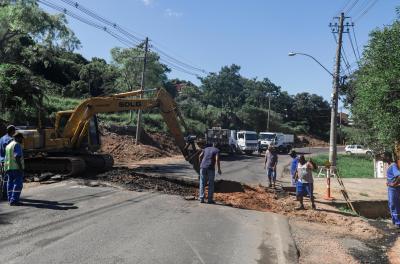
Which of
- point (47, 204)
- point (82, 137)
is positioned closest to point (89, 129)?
point (82, 137)

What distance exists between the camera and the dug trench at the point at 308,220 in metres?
9.72

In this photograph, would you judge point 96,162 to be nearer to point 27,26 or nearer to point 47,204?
point 47,204

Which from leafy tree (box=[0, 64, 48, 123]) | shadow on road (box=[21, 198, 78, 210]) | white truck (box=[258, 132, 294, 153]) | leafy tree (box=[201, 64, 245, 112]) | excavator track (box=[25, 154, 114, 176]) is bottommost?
shadow on road (box=[21, 198, 78, 210])

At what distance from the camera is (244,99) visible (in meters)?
99.1

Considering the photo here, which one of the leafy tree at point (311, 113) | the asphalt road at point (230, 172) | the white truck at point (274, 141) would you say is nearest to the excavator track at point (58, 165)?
the asphalt road at point (230, 172)

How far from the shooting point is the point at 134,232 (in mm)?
9477

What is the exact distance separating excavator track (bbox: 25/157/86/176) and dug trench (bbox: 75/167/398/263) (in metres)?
0.65

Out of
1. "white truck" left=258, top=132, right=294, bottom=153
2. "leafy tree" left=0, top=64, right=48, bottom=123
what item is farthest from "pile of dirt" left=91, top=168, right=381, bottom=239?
"white truck" left=258, top=132, right=294, bottom=153

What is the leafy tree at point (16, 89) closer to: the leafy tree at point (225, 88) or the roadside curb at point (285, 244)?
the roadside curb at point (285, 244)

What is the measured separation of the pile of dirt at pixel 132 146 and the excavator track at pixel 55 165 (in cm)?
1256

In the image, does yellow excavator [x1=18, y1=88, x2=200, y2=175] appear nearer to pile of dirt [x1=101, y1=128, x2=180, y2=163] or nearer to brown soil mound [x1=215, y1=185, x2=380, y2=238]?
brown soil mound [x1=215, y1=185, x2=380, y2=238]

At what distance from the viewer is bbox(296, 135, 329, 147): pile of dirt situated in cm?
9294

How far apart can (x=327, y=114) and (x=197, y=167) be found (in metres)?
91.2

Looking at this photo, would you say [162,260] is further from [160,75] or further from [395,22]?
[160,75]
